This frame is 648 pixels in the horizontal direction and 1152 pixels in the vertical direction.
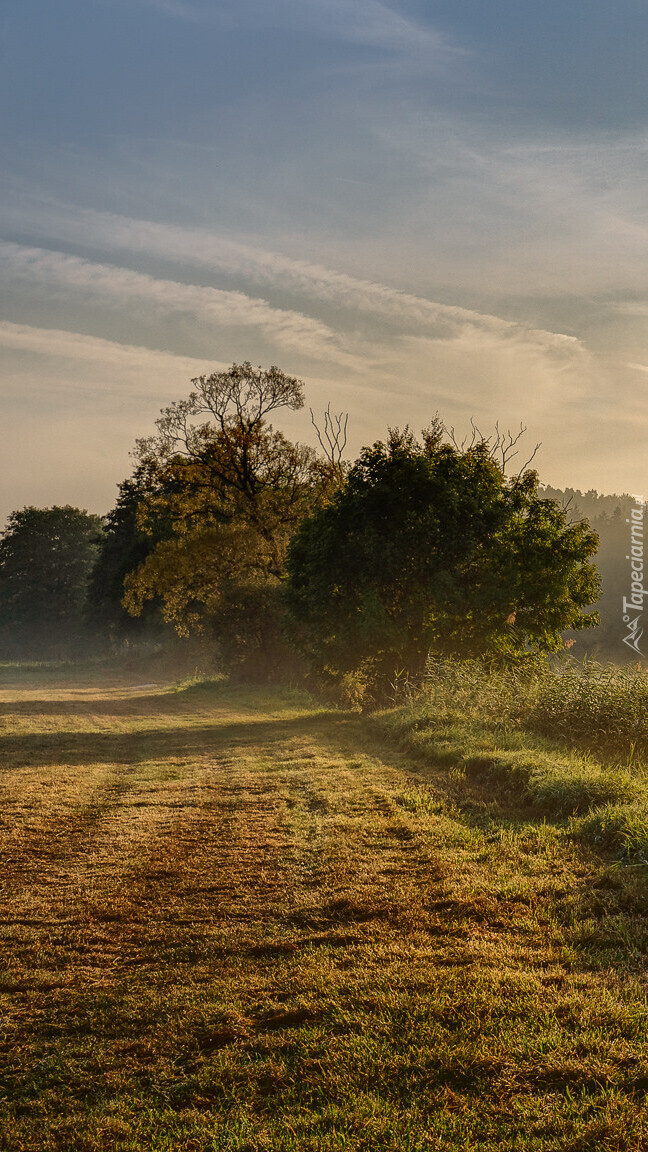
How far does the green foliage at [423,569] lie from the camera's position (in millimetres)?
18578

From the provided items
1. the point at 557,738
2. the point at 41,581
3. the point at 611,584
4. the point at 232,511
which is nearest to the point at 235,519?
the point at 232,511

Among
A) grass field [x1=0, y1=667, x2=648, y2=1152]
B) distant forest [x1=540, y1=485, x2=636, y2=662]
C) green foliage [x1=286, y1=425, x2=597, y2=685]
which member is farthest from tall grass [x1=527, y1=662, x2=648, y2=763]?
distant forest [x1=540, y1=485, x2=636, y2=662]

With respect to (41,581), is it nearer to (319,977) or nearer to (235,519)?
(235,519)

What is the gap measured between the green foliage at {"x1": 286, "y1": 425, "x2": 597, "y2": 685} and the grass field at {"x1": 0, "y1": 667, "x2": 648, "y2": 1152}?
30.6 feet

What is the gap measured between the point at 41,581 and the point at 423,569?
6359 centimetres

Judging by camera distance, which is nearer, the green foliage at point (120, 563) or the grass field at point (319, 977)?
the grass field at point (319, 977)

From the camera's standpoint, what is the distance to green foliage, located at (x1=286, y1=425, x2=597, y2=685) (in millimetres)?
18578

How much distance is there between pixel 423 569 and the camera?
18875mm

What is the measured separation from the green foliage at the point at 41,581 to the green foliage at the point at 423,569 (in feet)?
193

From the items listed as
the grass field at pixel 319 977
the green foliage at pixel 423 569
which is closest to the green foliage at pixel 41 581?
the green foliage at pixel 423 569

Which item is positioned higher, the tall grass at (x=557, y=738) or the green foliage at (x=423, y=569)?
the green foliage at (x=423, y=569)

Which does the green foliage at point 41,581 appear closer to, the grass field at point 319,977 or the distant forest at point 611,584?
the distant forest at point 611,584

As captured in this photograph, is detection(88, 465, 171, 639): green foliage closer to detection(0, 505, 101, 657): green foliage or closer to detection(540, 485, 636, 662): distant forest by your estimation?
detection(0, 505, 101, 657): green foliage

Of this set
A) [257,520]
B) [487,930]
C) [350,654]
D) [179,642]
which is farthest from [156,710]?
[179,642]
